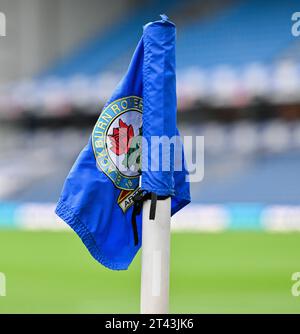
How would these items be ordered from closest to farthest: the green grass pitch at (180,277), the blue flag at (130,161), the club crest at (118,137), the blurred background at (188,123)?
1. the blue flag at (130,161)
2. the club crest at (118,137)
3. the green grass pitch at (180,277)
4. the blurred background at (188,123)

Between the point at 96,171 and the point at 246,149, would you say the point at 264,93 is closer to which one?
the point at 246,149

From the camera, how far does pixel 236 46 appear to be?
2156cm

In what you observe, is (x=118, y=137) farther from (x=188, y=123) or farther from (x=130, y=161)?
(x=188, y=123)

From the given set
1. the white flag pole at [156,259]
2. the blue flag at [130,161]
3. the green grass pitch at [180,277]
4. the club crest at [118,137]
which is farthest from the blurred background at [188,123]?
the white flag pole at [156,259]

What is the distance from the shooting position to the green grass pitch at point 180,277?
7176 mm

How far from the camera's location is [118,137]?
3549mm

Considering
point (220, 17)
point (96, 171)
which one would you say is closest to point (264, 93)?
point (220, 17)

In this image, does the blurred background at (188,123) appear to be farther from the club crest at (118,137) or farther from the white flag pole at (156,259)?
the white flag pole at (156,259)

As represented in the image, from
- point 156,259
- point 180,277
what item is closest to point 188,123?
point 180,277

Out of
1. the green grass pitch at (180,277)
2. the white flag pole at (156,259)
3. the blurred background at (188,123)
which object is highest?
the blurred background at (188,123)

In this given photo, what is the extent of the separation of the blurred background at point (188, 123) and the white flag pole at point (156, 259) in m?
5.63

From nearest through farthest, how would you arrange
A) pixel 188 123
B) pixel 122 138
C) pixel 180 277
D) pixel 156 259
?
pixel 156 259 < pixel 122 138 < pixel 180 277 < pixel 188 123

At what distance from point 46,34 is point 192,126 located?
624 cm

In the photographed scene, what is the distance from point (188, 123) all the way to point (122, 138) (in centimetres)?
1794
